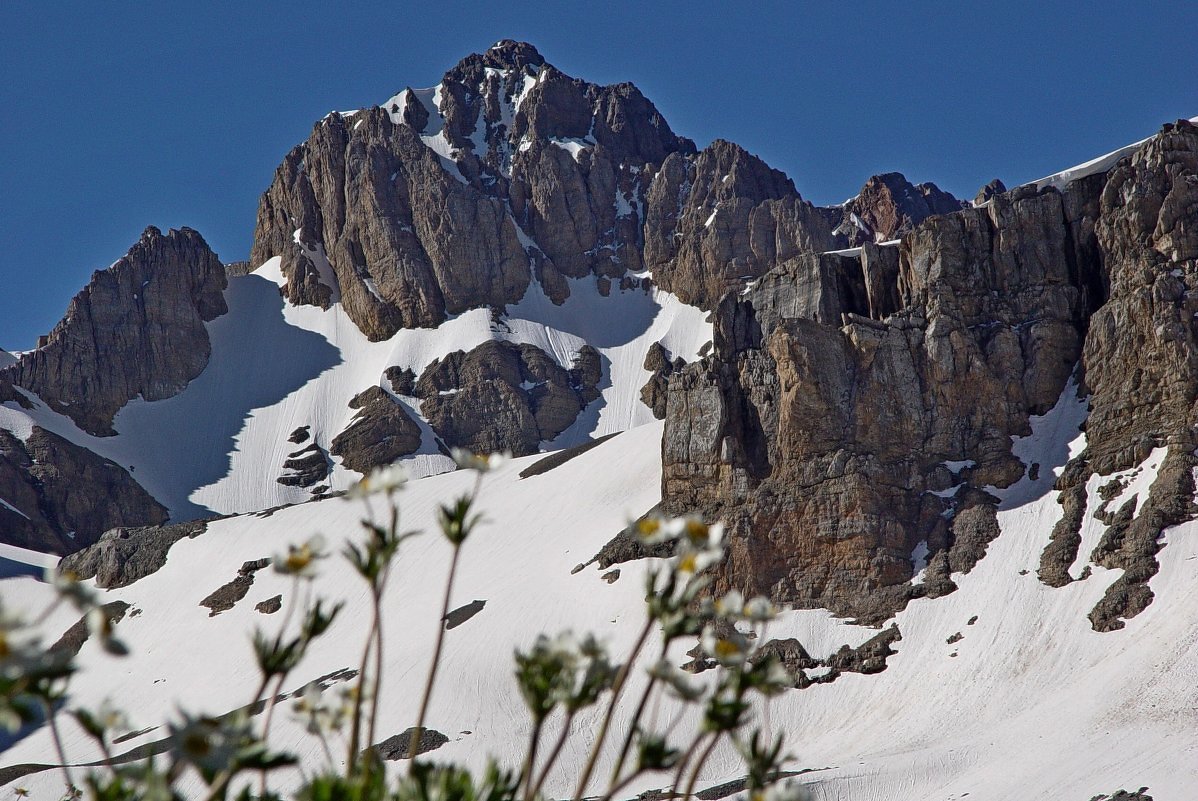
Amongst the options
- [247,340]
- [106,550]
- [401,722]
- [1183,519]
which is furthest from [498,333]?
[1183,519]

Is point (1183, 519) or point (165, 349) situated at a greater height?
A: point (165, 349)

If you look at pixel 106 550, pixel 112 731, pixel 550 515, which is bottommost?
pixel 112 731

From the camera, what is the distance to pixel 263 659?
484 cm

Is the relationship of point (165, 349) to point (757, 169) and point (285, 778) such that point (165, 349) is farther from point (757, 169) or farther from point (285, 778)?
point (285, 778)

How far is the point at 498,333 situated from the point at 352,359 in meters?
24.0

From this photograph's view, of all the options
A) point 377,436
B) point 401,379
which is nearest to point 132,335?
point 401,379

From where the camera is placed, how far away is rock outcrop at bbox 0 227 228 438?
15625cm

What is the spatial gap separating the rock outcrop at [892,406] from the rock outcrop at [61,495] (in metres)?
89.2

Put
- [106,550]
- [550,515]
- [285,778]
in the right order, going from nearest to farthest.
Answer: [285,778] < [550,515] < [106,550]

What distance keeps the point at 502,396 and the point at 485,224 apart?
39323 mm

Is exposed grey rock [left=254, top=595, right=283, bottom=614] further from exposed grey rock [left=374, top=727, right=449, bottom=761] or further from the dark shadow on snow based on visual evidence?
the dark shadow on snow

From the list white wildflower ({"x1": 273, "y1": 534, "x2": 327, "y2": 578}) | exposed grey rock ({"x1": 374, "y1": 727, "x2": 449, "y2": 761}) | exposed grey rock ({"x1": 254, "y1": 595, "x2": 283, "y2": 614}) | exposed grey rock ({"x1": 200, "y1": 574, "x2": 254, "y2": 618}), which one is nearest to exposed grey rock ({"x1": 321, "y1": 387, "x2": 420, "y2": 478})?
exposed grey rock ({"x1": 200, "y1": 574, "x2": 254, "y2": 618})

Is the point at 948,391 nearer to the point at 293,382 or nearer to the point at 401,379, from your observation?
the point at 401,379

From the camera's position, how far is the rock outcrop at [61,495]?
12744cm
